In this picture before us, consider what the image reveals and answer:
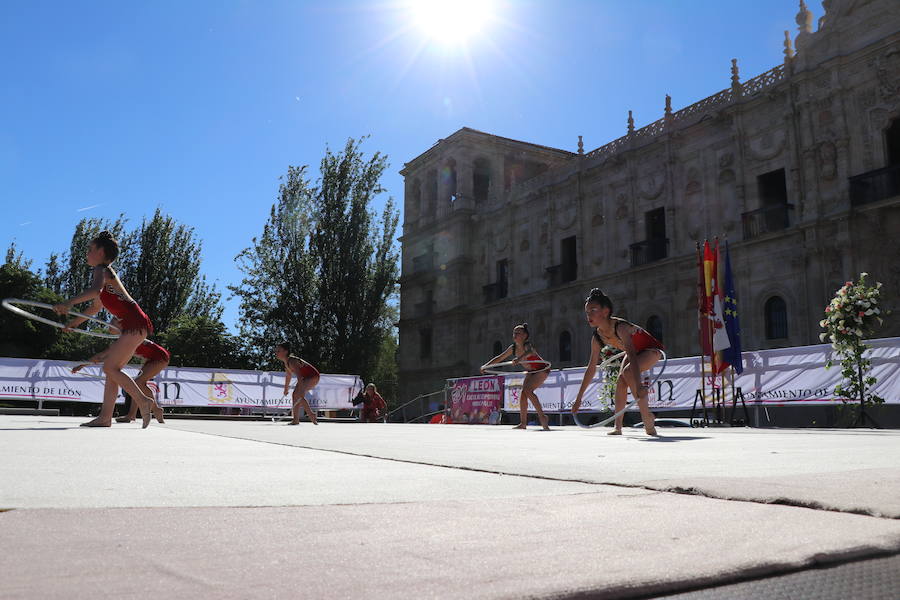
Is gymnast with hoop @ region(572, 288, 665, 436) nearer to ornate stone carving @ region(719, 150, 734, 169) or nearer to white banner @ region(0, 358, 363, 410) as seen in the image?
white banner @ region(0, 358, 363, 410)

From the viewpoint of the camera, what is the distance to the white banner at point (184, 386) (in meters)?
19.0

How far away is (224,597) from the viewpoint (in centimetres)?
111

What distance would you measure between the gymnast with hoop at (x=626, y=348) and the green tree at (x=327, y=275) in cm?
2799

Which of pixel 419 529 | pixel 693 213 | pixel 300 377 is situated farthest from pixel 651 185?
pixel 419 529

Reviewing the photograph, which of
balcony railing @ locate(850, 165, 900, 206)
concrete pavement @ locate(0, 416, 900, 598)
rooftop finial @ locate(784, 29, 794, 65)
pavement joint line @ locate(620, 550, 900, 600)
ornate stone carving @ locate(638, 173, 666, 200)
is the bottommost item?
pavement joint line @ locate(620, 550, 900, 600)

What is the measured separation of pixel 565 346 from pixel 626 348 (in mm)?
25149

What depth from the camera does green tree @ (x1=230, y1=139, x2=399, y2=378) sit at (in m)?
36.6

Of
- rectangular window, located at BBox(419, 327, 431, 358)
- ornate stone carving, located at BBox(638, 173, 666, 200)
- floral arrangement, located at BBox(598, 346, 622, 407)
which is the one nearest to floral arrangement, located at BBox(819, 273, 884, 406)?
floral arrangement, located at BBox(598, 346, 622, 407)

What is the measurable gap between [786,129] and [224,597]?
27.3m

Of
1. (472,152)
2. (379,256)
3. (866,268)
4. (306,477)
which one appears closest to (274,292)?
(379,256)

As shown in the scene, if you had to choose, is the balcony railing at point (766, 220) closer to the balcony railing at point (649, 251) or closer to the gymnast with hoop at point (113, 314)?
the balcony railing at point (649, 251)

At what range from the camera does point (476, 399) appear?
23.2 meters

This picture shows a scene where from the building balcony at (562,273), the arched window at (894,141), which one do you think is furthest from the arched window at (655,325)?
the arched window at (894,141)

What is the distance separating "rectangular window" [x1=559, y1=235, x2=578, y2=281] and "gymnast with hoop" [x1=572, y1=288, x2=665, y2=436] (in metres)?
25.2
